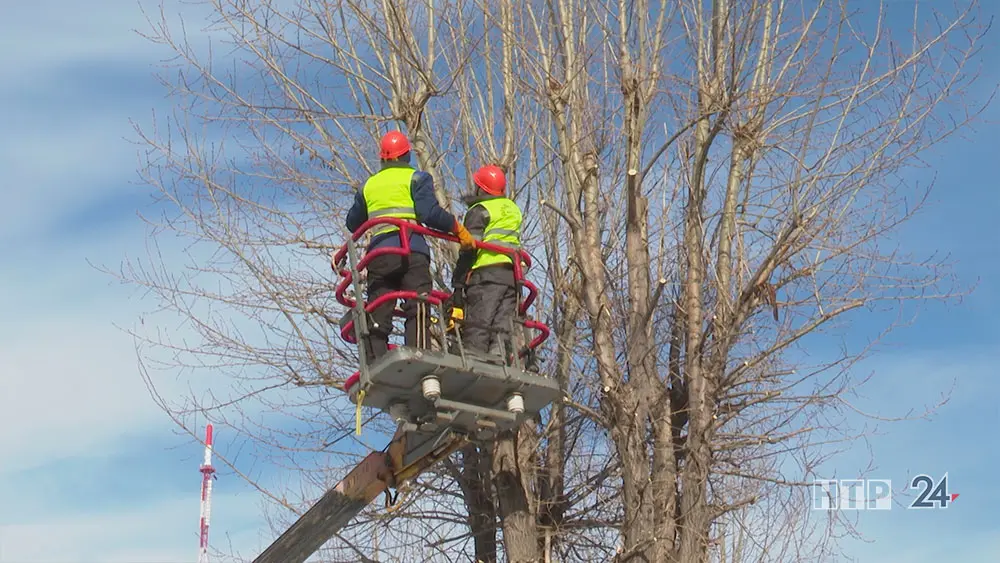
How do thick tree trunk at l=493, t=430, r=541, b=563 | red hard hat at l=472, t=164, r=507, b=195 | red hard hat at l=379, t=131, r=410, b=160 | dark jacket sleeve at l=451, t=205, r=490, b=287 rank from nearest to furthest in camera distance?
red hard hat at l=379, t=131, r=410, b=160 → dark jacket sleeve at l=451, t=205, r=490, b=287 → red hard hat at l=472, t=164, r=507, b=195 → thick tree trunk at l=493, t=430, r=541, b=563

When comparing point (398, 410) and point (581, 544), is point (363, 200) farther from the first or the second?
point (581, 544)

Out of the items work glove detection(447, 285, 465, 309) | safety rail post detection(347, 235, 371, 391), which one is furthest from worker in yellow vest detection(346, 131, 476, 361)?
work glove detection(447, 285, 465, 309)

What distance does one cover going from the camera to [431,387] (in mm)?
7766

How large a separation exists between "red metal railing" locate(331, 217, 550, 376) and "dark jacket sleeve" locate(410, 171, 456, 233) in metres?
0.06

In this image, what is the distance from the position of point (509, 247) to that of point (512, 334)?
0.65 metres

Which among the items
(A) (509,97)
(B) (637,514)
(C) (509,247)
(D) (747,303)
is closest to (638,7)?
→ (A) (509,97)

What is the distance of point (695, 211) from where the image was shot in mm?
11078

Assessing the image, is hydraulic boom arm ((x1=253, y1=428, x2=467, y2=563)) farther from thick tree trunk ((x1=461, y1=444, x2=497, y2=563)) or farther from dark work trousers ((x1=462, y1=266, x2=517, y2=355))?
thick tree trunk ((x1=461, y1=444, x2=497, y2=563))

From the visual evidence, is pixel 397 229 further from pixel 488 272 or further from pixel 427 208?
pixel 488 272

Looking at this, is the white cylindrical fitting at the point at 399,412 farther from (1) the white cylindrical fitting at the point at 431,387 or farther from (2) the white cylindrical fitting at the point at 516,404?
(2) the white cylindrical fitting at the point at 516,404

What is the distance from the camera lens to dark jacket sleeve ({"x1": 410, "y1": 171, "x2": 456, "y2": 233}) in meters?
8.16

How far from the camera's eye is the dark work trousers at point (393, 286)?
8.02 m

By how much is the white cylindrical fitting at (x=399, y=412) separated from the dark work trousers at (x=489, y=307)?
2.11 ft

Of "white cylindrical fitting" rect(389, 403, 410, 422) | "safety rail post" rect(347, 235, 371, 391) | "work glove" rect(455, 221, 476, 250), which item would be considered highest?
"work glove" rect(455, 221, 476, 250)
